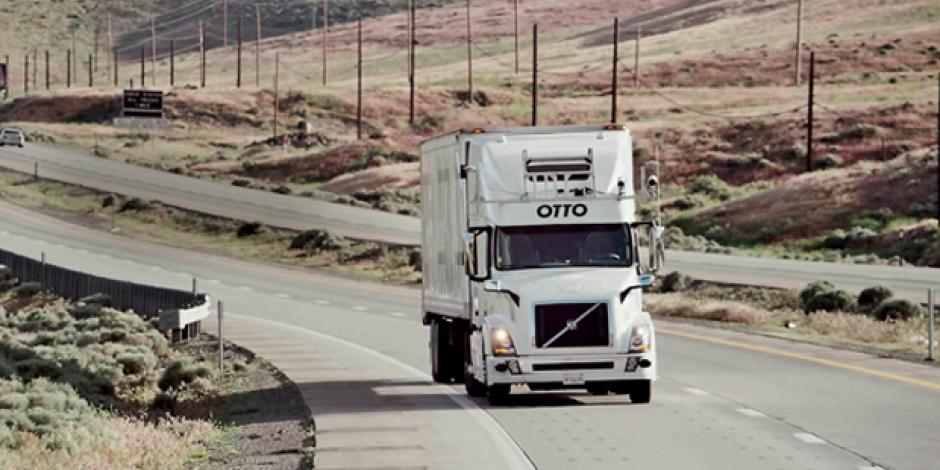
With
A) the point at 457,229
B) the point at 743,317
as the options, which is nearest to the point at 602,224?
the point at 457,229

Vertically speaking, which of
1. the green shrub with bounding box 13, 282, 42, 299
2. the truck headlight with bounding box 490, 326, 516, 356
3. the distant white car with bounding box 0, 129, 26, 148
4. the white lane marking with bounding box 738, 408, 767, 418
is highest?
the distant white car with bounding box 0, 129, 26, 148

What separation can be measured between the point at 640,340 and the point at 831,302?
21.2 m

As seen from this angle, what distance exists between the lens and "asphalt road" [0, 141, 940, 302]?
2068 inches

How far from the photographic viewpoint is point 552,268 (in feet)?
76.8

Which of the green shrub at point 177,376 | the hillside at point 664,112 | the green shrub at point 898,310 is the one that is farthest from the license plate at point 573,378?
the hillside at point 664,112

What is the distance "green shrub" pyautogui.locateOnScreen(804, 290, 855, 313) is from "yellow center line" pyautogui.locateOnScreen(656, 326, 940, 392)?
4847 mm

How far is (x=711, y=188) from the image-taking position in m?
96.0

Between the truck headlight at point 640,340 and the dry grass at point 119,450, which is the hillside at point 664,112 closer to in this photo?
the truck headlight at point 640,340

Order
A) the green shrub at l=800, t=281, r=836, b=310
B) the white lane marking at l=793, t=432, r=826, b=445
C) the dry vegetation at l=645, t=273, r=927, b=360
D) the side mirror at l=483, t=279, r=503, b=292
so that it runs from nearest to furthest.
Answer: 1. the white lane marking at l=793, t=432, r=826, b=445
2. the side mirror at l=483, t=279, r=503, b=292
3. the dry vegetation at l=645, t=273, r=927, b=360
4. the green shrub at l=800, t=281, r=836, b=310

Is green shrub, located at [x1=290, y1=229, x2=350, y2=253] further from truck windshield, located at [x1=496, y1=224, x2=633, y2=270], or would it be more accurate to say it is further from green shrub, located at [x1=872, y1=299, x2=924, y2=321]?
truck windshield, located at [x1=496, y1=224, x2=633, y2=270]

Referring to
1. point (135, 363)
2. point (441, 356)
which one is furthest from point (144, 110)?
point (441, 356)

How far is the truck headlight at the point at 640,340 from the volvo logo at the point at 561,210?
65.6 inches

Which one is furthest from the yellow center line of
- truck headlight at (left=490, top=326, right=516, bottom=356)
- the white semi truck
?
truck headlight at (left=490, top=326, right=516, bottom=356)

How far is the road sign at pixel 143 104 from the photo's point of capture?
122m
